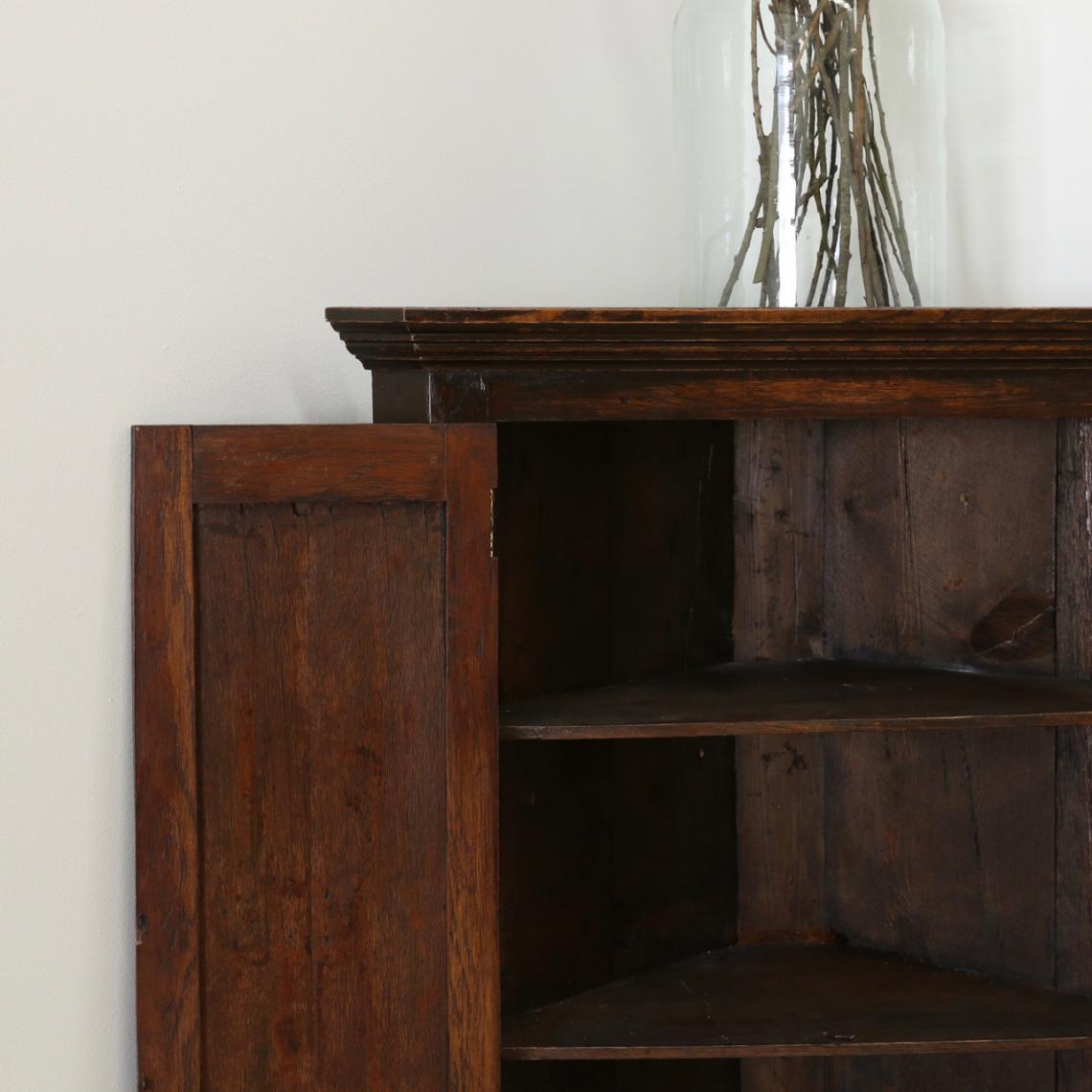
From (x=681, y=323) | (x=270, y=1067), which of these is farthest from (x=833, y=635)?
(x=270, y=1067)

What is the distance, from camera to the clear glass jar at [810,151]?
1.42 m

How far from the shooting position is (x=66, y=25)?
122cm

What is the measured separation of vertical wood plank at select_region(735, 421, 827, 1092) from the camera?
5.55 ft

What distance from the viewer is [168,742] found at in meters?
1.22

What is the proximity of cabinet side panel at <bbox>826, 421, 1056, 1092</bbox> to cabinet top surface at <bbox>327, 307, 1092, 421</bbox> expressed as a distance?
0.26m

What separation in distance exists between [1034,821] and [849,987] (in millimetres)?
285

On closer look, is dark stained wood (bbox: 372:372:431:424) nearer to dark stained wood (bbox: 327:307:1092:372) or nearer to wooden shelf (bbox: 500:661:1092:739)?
dark stained wood (bbox: 327:307:1092:372)

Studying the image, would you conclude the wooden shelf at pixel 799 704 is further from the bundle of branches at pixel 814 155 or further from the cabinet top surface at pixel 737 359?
the bundle of branches at pixel 814 155

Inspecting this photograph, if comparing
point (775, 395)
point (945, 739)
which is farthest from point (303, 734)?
point (945, 739)

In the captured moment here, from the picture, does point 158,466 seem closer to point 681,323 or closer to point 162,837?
point 162,837

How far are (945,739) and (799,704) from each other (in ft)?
1.08

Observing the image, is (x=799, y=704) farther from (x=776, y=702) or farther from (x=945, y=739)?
(x=945, y=739)

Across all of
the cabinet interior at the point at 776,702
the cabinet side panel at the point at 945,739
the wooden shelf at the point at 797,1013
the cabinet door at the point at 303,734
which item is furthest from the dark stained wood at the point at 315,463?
the cabinet side panel at the point at 945,739

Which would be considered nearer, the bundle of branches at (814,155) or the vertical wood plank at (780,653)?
the bundle of branches at (814,155)
